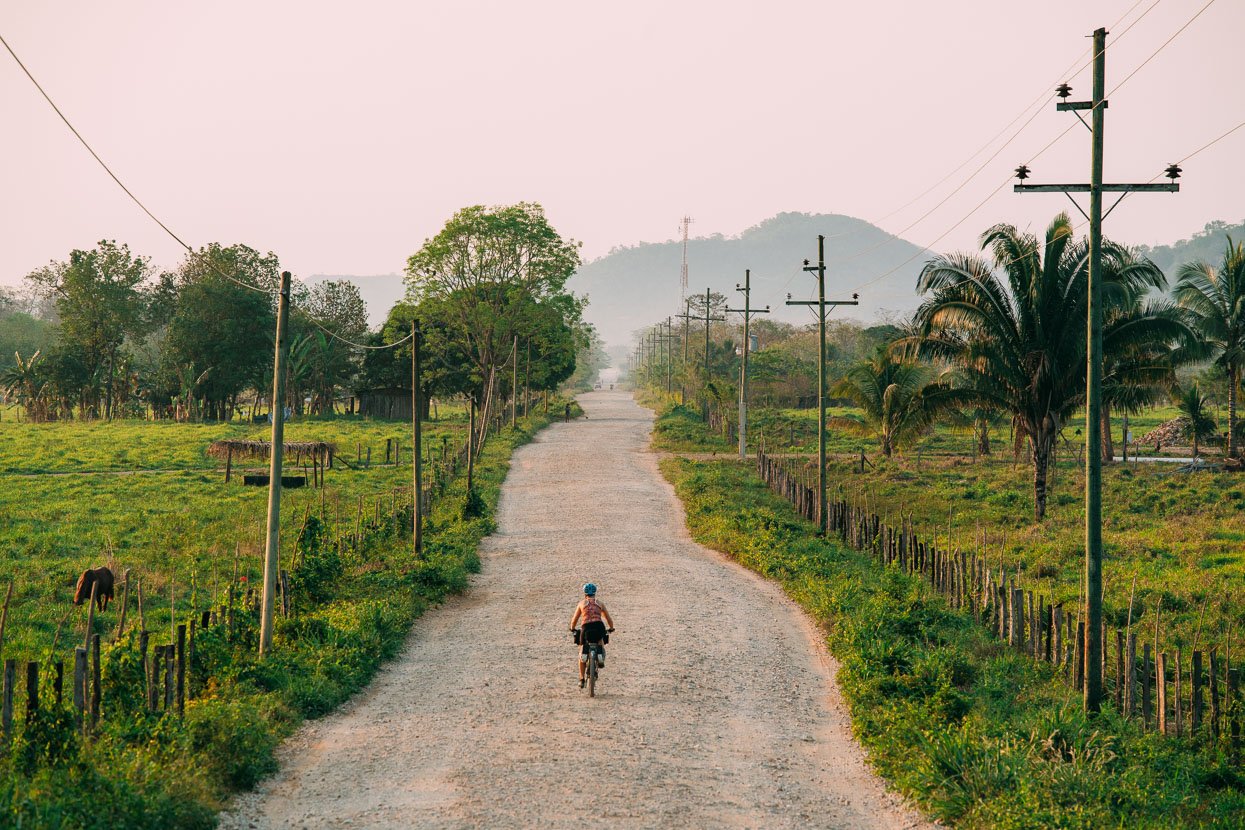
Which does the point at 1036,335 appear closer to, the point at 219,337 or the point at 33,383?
the point at 219,337

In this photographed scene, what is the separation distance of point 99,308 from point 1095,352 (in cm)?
7035

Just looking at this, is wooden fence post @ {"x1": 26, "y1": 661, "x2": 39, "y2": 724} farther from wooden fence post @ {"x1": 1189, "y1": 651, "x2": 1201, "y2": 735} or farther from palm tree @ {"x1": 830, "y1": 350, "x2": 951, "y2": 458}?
palm tree @ {"x1": 830, "y1": 350, "x2": 951, "y2": 458}

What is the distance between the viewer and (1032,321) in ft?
79.0

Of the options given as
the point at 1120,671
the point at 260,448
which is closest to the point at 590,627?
the point at 1120,671

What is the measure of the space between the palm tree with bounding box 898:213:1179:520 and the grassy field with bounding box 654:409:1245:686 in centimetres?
243

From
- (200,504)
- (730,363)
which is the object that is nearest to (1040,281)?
(200,504)

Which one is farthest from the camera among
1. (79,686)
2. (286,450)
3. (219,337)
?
(219,337)

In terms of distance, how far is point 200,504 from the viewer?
2747 cm

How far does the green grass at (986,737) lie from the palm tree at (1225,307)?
2799cm

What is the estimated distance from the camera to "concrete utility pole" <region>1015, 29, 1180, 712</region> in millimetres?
11688

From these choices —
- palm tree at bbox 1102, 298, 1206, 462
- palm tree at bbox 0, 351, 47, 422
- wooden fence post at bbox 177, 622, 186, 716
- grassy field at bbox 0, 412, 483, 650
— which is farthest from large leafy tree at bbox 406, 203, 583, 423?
wooden fence post at bbox 177, 622, 186, 716

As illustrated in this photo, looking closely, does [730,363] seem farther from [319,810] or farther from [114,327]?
[319,810]

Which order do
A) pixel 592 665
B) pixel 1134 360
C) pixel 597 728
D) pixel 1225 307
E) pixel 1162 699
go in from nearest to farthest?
1. pixel 1162 699
2. pixel 597 728
3. pixel 592 665
4. pixel 1134 360
5. pixel 1225 307

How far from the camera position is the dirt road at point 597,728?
9000 millimetres
